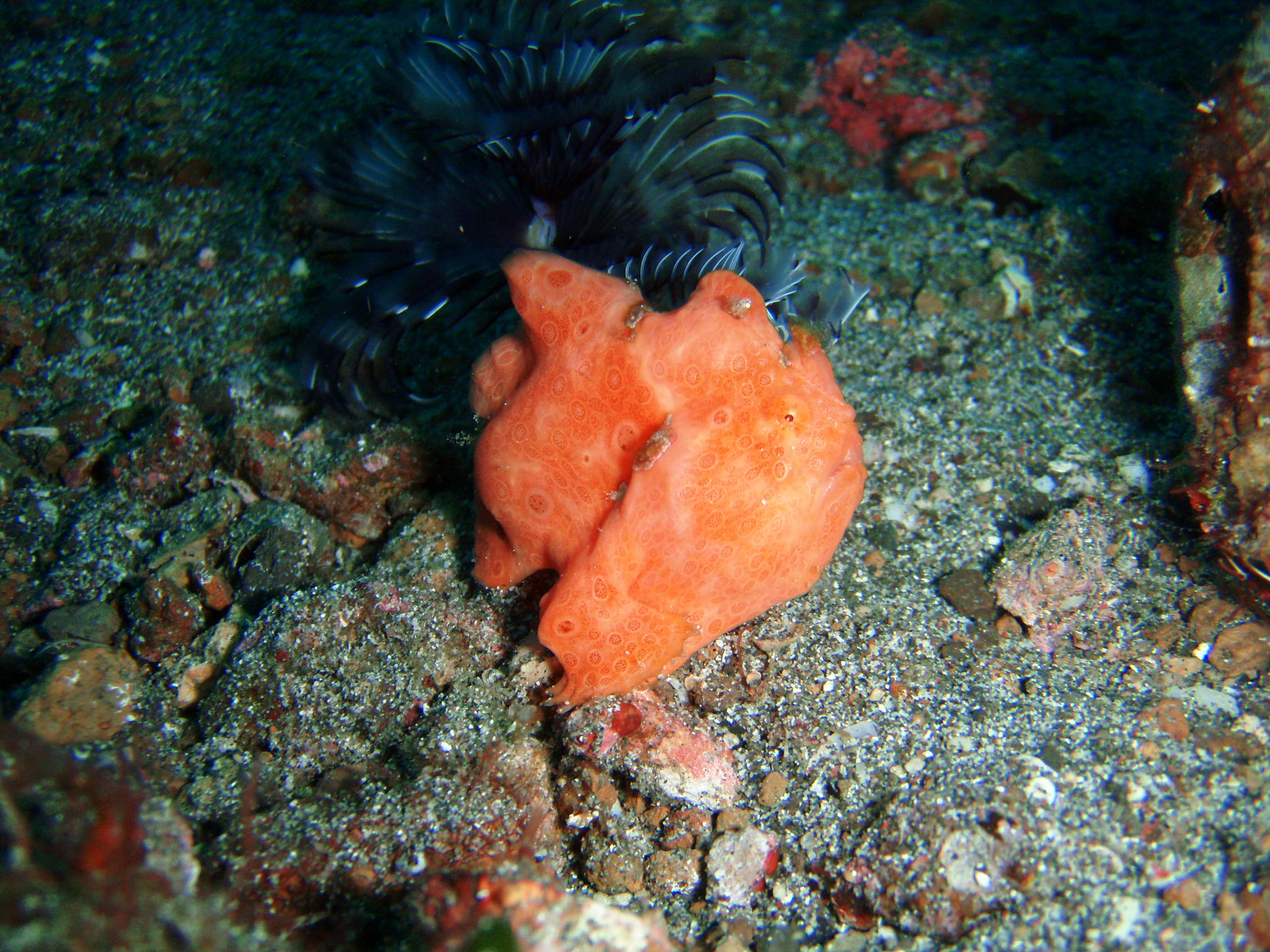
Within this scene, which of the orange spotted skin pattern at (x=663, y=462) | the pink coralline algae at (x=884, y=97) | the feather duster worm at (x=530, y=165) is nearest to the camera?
the orange spotted skin pattern at (x=663, y=462)

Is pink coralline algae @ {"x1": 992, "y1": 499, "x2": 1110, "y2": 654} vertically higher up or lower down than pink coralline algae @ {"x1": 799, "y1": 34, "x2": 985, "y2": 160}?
lower down

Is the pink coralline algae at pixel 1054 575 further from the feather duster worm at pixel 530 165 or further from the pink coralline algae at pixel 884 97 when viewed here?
the pink coralline algae at pixel 884 97

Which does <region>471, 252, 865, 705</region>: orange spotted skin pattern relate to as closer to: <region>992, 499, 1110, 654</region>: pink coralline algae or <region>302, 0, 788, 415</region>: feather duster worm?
<region>302, 0, 788, 415</region>: feather duster worm

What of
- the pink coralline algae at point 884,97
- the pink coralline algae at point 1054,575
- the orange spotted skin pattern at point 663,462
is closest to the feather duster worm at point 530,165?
the orange spotted skin pattern at point 663,462

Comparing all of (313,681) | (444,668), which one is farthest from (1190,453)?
(313,681)

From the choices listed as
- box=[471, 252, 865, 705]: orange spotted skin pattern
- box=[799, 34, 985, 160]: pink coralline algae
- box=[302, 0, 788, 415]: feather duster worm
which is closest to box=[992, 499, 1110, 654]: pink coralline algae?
box=[471, 252, 865, 705]: orange spotted skin pattern

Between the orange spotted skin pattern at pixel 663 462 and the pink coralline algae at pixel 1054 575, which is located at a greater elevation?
the orange spotted skin pattern at pixel 663 462
